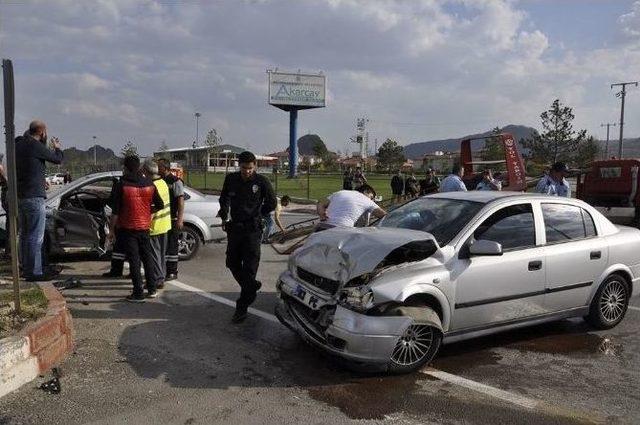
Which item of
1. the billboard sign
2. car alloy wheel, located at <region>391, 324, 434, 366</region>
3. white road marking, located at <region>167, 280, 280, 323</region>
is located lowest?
white road marking, located at <region>167, 280, 280, 323</region>

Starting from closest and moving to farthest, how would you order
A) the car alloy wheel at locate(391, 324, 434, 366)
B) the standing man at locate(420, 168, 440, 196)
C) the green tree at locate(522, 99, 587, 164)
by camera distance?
the car alloy wheel at locate(391, 324, 434, 366) → the standing man at locate(420, 168, 440, 196) → the green tree at locate(522, 99, 587, 164)

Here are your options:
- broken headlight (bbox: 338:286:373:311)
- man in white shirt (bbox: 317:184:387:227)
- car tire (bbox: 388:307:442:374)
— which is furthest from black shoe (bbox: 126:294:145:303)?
car tire (bbox: 388:307:442:374)

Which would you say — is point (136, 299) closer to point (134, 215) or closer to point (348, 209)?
point (134, 215)

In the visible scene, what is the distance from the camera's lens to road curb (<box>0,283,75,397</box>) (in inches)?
157

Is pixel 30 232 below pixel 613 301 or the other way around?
the other way around

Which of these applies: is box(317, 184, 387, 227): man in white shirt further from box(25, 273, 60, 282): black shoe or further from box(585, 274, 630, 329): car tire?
box(25, 273, 60, 282): black shoe

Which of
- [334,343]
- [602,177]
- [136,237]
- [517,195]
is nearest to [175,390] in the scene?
[334,343]

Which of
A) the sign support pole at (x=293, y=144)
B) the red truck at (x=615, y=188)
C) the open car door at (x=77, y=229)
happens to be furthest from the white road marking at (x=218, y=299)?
the sign support pole at (x=293, y=144)

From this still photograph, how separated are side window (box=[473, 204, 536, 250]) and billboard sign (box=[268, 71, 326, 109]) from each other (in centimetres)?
5676

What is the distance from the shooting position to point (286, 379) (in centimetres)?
Result: 446

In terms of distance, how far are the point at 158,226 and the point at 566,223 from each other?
4.64 metres

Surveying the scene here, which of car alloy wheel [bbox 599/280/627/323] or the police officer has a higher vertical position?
the police officer

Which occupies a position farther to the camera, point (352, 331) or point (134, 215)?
point (134, 215)

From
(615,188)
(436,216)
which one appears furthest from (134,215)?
(615,188)
